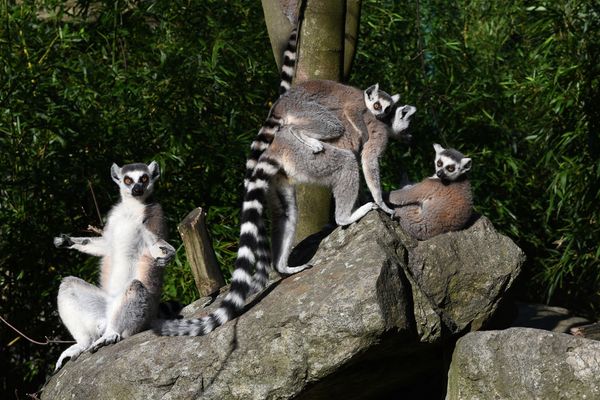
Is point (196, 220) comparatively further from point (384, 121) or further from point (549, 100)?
point (549, 100)

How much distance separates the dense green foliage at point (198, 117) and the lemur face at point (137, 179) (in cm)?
114

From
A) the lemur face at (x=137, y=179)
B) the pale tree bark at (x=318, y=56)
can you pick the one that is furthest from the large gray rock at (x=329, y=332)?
the lemur face at (x=137, y=179)

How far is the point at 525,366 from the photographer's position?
505 cm

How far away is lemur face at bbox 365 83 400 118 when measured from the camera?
603 cm

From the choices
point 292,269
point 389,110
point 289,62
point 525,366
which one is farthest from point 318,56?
point 525,366

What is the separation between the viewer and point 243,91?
307 inches

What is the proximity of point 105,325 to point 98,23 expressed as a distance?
12.2ft

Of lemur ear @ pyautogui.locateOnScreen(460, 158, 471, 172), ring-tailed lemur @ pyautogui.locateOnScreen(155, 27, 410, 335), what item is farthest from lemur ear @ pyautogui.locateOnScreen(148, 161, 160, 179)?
lemur ear @ pyautogui.locateOnScreen(460, 158, 471, 172)

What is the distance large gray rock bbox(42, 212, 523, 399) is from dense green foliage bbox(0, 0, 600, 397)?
1973 millimetres

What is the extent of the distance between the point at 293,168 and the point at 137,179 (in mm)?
1055

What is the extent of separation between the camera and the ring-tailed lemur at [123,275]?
545 centimetres

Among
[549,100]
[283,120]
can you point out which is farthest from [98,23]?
[549,100]

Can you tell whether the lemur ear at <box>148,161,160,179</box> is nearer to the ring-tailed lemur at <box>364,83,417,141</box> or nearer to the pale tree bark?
the pale tree bark

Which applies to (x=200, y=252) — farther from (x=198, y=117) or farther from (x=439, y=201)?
(x=198, y=117)
